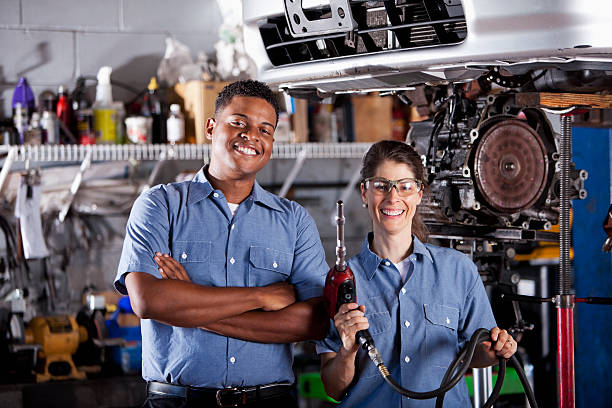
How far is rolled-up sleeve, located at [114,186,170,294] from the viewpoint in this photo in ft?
7.47

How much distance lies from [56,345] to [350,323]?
2.88 metres

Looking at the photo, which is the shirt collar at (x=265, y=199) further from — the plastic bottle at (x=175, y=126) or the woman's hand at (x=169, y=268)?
the plastic bottle at (x=175, y=126)

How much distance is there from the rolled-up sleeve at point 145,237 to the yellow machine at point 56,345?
2.29 meters

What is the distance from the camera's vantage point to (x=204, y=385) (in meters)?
2.26

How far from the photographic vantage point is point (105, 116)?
15.9 feet

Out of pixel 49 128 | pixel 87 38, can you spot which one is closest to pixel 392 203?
pixel 49 128

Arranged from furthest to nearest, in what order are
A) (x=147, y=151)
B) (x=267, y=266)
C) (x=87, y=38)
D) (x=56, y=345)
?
(x=87, y=38), (x=147, y=151), (x=56, y=345), (x=267, y=266)

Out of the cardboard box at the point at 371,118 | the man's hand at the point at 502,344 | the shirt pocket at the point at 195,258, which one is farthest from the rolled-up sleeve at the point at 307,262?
the cardboard box at the point at 371,118

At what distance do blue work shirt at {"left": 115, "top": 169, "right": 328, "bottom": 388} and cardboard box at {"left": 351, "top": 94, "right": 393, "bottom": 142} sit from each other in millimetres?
2905

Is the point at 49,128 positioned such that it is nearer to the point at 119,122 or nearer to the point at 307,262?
the point at 119,122

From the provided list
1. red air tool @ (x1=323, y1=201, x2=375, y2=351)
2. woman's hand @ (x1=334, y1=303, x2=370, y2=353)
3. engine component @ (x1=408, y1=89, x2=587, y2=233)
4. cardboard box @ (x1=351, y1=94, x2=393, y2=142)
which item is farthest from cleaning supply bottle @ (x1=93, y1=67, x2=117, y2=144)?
woman's hand @ (x1=334, y1=303, x2=370, y2=353)

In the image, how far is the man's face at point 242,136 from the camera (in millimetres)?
2357

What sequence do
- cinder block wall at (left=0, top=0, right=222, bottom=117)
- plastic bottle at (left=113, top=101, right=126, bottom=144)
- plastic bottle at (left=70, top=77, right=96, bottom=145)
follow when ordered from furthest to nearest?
cinder block wall at (left=0, top=0, right=222, bottom=117) < plastic bottle at (left=113, top=101, right=126, bottom=144) < plastic bottle at (left=70, top=77, right=96, bottom=145)

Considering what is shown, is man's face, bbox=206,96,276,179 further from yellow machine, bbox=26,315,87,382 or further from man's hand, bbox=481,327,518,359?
yellow machine, bbox=26,315,87,382
